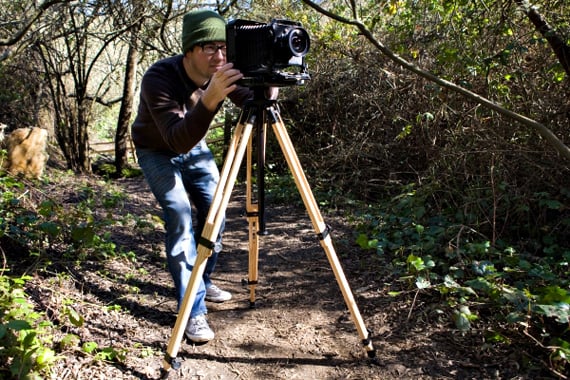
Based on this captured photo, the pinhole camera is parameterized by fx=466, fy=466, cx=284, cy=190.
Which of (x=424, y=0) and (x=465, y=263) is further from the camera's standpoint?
(x=424, y=0)

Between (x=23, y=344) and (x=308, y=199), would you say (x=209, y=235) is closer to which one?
(x=308, y=199)

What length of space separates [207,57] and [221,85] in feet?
1.84

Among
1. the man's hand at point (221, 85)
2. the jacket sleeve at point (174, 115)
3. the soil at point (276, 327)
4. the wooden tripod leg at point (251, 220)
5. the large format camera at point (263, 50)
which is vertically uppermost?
the large format camera at point (263, 50)

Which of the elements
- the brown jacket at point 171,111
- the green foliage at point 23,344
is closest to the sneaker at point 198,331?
the green foliage at point 23,344

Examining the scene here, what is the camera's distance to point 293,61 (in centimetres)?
219

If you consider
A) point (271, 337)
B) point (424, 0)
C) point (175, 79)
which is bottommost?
point (271, 337)

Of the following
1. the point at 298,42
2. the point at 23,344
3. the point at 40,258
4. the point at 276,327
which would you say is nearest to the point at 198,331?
the point at 276,327

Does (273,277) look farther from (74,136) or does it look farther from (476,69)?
(74,136)

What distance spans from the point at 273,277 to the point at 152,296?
0.93m

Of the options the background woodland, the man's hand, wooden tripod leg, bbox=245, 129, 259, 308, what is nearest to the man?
the man's hand

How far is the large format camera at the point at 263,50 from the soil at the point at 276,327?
1.43 m

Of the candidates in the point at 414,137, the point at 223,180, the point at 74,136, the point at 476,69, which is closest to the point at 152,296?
the point at 223,180

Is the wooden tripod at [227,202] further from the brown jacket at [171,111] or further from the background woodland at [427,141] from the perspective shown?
the background woodland at [427,141]

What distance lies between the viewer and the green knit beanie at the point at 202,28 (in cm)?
251
